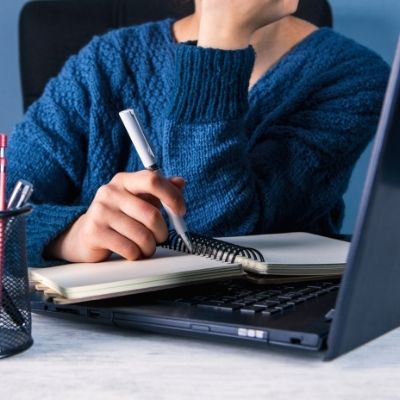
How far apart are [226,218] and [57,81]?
14.1 inches

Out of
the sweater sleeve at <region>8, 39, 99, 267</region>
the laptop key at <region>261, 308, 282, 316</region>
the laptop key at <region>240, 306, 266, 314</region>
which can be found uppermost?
the laptop key at <region>261, 308, 282, 316</region>

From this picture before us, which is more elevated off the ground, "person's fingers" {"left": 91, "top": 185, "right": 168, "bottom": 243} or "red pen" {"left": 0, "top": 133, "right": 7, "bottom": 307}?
"red pen" {"left": 0, "top": 133, "right": 7, "bottom": 307}

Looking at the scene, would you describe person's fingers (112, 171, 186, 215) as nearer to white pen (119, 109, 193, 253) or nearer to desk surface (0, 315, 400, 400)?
white pen (119, 109, 193, 253)

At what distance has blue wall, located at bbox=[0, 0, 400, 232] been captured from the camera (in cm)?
177

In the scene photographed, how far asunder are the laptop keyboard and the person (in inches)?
8.3

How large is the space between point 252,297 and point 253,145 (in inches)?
22.4

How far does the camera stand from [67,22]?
1.52 meters

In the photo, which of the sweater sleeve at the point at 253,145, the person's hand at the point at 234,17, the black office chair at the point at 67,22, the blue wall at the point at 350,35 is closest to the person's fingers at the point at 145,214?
the sweater sleeve at the point at 253,145

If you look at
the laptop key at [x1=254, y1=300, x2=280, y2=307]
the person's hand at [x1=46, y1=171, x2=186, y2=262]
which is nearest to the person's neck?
the person's hand at [x1=46, y1=171, x2=186, y2=262]

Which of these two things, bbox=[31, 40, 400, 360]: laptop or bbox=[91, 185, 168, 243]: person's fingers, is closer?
bbox=[31, 40, 400, 360]: laptop

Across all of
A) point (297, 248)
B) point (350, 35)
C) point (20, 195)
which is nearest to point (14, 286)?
point (20, 195)

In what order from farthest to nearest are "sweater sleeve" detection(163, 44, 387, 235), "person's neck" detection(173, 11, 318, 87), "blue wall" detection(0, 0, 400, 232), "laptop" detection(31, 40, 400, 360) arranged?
"blue wall" detection(0, 0, 400, 232) < "person's neck" detection(173, 11, 318, 87) < "sweater sleeve" detection(163, 44, 387, 235) < "laptop" detection(31, 40, 400, 360)

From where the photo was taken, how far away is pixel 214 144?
3.25ft

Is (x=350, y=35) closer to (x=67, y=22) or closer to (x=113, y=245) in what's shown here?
(x=67, y=22)
